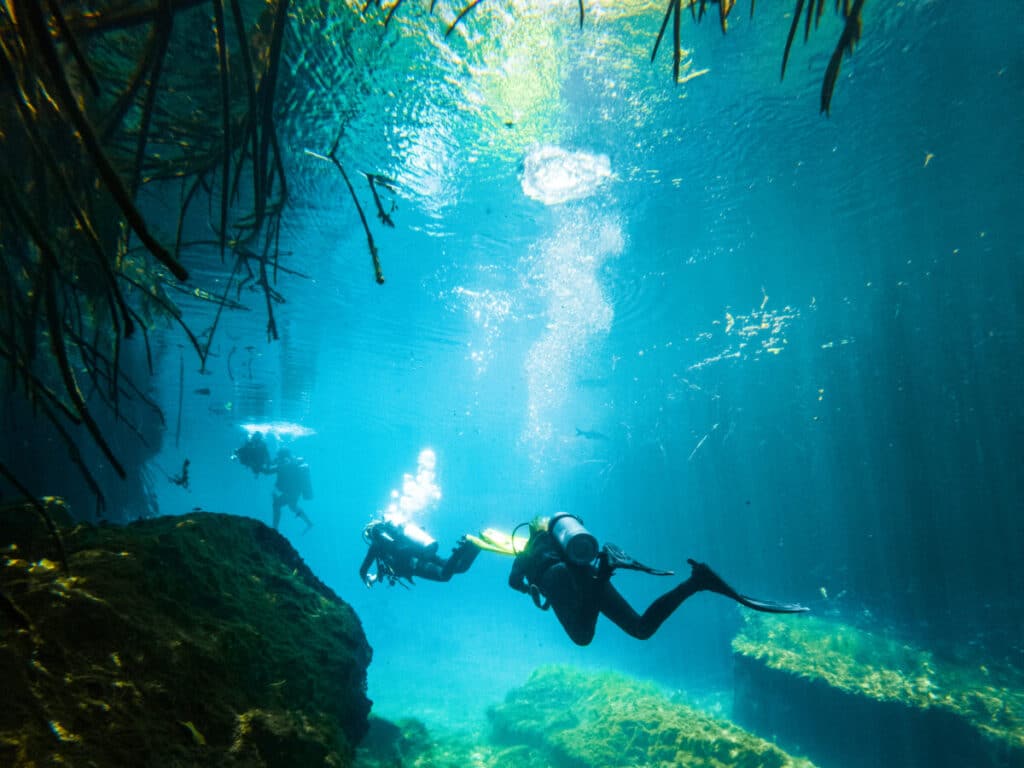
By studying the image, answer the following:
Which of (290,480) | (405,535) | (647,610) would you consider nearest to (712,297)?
(405,535)

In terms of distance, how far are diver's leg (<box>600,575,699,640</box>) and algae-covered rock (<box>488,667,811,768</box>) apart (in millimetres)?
6708

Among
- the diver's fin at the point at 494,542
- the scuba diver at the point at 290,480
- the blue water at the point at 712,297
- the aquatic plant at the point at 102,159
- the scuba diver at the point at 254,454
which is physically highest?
the blue water at the point at 712,297

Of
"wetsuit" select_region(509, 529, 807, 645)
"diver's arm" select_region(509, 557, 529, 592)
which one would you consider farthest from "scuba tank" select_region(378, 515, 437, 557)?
"wetsuit" select_region(509, 529, 807, 645)

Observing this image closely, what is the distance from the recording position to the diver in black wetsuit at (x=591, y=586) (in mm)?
5152

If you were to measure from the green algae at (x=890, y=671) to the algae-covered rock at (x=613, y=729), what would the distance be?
3.74 meters

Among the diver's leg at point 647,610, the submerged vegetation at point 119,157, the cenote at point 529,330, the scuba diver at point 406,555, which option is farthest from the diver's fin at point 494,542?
the submerged vegetation at point 119,157

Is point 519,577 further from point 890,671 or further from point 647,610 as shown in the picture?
point 890,671

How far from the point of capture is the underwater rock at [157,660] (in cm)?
185

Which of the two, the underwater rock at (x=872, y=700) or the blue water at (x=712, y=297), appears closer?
the blue water at (x=712, y=297)

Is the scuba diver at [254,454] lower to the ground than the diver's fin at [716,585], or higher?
higher

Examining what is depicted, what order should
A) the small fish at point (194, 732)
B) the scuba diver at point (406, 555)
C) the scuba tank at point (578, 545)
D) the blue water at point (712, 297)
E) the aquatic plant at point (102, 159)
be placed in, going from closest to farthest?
the aquatic plant at point (102, 159) → the small fish at point (194, 732) → the scuba tank at point (578, 545) → the blue water at point (712, 297) → the scuba diver at point (406, 555)

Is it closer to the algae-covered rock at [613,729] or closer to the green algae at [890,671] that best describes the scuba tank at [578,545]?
the algae-covered rock at [613,729]

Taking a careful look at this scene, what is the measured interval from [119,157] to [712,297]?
58.1ft

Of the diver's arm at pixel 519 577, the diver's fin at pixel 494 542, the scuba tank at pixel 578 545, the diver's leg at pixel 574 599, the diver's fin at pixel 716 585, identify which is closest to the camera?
the diver's fin at pixel 716 585
